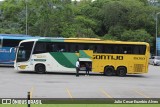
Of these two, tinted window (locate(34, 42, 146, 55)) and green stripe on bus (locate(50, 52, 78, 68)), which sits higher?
tinted window (locate(34, 42, 146, 55))

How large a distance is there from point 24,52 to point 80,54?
15.3 feet

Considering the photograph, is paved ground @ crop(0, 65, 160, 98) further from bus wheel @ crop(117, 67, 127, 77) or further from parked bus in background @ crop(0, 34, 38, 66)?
parked bus in background @ crop(0, 34, 38, 66)

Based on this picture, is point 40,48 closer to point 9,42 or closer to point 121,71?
point 121,71

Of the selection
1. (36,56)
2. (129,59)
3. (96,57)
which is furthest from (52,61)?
(129,59)

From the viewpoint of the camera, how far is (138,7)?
83688 mm

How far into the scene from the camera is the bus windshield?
35.0m

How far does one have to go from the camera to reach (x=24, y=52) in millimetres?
35156

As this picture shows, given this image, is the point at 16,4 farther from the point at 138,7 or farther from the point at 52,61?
the point at 52,61

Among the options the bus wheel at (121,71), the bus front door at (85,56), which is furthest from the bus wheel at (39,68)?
the bus wheel at (121,71)

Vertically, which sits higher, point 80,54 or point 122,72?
point 80,54

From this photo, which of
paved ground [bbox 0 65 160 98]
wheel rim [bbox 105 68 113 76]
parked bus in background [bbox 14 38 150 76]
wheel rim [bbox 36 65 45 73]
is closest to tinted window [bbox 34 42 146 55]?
parked bus in background [bbox 14 38 150 76]

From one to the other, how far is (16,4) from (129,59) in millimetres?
47627

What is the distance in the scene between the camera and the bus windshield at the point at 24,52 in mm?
35031

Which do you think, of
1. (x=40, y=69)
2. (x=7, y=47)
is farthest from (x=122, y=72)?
(x=7, y=47)
